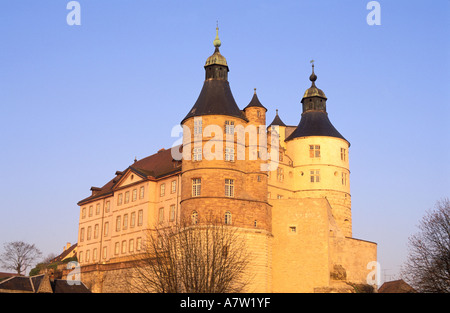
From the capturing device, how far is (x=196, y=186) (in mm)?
47906

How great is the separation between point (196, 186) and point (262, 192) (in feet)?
19.3

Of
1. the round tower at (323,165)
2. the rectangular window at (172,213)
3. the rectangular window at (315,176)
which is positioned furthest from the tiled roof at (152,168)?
the rectangular window at (315,176)

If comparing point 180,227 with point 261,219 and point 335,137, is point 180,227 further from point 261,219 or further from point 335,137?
point 335,137

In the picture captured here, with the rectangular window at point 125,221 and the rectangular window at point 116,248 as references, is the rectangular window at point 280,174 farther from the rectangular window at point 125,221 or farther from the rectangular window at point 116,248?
the rectangular window at point 116,248

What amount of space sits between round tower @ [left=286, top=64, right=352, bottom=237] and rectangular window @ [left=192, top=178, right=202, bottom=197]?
15.3 metres

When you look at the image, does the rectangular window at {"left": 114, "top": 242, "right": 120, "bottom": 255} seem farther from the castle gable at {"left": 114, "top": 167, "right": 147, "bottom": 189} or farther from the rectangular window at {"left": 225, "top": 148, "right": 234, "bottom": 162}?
the rectangular window at {"left": 225, "top": 148, "right": 234, "bottom": 162}

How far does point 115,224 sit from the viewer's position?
6619cm

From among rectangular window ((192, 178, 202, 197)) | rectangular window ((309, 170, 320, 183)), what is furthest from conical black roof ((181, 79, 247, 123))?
rectangular window ((309, 170, 320, 183))

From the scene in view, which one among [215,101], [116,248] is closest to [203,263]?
[215,101]

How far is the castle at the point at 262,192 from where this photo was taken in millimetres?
47750

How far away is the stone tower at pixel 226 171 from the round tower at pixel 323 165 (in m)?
9.88

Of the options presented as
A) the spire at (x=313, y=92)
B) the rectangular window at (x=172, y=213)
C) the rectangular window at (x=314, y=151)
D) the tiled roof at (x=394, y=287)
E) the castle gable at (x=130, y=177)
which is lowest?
the tiled roof at (x=394, y=287)

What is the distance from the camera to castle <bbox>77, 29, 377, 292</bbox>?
4775 cm

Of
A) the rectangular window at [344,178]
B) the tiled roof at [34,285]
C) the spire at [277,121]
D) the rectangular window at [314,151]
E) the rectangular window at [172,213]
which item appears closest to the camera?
the rectangular window at [172,213]
